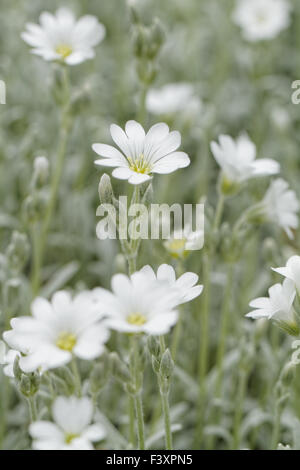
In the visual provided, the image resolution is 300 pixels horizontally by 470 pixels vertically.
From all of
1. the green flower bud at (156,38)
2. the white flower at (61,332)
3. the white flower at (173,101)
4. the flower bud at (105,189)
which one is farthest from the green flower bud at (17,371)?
the white flower at (173,101)

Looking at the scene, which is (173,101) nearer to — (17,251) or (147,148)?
(17,251)

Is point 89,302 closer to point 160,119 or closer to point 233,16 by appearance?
point 160,119

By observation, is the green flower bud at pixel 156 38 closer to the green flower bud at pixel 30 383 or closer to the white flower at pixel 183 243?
the white flower at pixel 183 243

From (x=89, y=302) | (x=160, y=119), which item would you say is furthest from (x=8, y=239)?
(x=89, y=302)

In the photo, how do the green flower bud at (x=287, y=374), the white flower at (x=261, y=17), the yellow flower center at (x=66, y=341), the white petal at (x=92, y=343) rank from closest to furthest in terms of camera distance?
the white petal at (x=92, y=343), the yellow flower center at (x=66, y=341), the green flower bud at (x=287, y=374), the white flower at (x=261, y=17)

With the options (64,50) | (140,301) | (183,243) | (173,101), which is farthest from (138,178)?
(173,101)

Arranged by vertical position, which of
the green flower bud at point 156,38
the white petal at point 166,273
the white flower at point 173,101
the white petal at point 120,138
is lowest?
the white petal at point 166,273

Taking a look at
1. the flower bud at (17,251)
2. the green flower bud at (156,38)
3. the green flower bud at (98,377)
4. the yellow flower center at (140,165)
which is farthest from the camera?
the green flower bud at (156,38)
